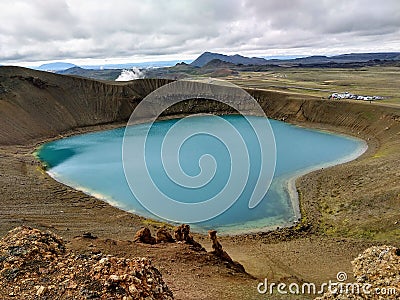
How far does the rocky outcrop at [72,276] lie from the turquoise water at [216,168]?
1928 centimetres

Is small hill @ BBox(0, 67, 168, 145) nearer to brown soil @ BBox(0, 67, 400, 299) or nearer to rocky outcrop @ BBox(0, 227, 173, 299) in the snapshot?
brown soil @ BBox(0, 67, 400, 299)

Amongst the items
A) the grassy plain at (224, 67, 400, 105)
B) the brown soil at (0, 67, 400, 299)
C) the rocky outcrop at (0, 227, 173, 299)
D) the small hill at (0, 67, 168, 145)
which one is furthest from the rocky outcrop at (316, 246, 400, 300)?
the grassy plain at (224, 67, 400, 105)

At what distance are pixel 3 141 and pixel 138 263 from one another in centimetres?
5825

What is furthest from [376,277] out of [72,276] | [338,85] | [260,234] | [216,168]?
[338,85]

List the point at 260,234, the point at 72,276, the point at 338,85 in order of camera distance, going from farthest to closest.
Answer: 1. the point at 338,85
2. the point at 260,234
3. the point at 72,276

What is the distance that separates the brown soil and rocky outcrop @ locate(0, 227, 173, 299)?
2.93 ft

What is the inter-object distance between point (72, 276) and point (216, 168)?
34414 millimetres

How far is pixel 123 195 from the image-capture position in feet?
122

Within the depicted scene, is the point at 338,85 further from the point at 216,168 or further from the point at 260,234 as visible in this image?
the point at 260,234

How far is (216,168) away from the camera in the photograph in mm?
44000

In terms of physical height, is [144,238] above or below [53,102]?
below

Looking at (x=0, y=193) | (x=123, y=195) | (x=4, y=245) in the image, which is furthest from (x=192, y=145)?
(x=4, y=245)

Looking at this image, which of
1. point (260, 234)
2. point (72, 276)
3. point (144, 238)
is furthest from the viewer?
point (260, 234)

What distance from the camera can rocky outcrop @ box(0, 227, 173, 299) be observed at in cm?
942
